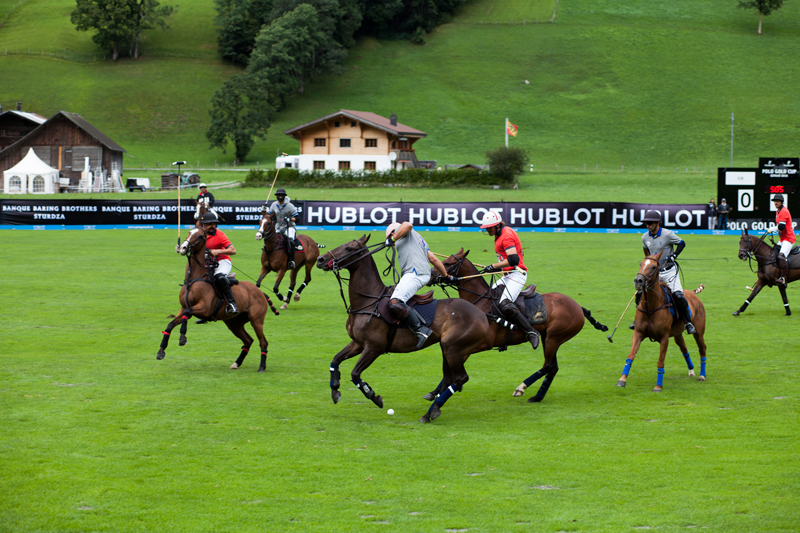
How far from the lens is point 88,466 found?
8.52 meters

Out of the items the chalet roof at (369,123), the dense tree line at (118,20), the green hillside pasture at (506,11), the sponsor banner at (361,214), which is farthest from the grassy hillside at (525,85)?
the sponsor banner at (361,214)

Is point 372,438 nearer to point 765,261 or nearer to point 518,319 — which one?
point 518,319

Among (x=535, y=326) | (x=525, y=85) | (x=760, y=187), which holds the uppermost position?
(x=525, y=85)

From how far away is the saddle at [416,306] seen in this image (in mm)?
10766

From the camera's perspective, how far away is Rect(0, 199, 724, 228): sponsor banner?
4641 cm

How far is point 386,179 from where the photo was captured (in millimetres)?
68000

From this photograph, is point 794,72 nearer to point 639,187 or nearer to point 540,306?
point 639,187

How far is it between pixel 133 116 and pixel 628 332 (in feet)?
325

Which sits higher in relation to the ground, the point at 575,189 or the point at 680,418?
the point at 575,189

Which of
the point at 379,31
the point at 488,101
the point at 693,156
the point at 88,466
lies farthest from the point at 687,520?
the point at 379,31

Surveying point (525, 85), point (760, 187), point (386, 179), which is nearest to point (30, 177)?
point (386, 179)

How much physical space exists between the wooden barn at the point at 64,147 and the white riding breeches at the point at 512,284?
2776 inches

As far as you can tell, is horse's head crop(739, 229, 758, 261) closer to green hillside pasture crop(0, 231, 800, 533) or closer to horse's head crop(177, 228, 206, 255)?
green hillside pasture crop(0, 231, 800, 533)

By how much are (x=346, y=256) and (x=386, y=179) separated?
5745 cm
